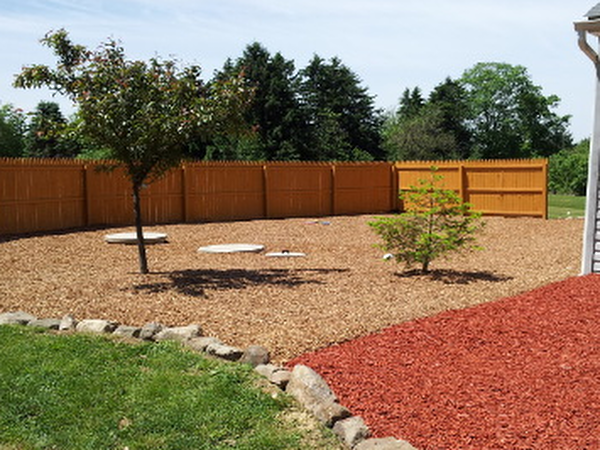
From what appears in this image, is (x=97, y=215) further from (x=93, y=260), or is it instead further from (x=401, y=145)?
(x=401, y=145)

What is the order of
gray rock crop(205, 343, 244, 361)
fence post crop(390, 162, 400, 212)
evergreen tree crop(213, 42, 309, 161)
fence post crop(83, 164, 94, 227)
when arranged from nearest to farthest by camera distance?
gray rock crop(205, 343, 244, 361) < fence post crop(83, 164, 94, 227) < fence post crop(390, 162, 400, 212) < evergreen tree crop(213, 42, 309, 161)

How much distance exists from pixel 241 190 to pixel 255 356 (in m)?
15.5

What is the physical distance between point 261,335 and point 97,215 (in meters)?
12.5

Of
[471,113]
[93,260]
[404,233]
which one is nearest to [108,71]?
[93,260]

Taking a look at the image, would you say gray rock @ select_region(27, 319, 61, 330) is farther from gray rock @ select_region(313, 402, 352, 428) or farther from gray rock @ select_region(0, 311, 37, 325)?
gray rock @ select_region(313, 402, 352, 428)

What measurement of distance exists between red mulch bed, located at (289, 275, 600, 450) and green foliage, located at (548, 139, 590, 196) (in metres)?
29.7

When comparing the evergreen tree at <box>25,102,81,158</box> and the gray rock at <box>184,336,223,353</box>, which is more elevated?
the evergreen tree at <box>25,102,81,158</box>

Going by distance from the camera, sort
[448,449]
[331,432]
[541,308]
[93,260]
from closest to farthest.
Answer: [448,449] < [331,432] < [541,308] < [93,260]

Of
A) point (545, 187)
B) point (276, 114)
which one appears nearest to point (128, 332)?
point (545, 187)

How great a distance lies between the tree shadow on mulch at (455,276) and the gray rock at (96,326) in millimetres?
4398

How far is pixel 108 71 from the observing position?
8570 mm

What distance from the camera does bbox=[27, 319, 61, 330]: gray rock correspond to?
20.1ft

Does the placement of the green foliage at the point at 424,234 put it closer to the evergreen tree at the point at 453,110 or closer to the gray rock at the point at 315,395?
the gray rock at the point at 315,395

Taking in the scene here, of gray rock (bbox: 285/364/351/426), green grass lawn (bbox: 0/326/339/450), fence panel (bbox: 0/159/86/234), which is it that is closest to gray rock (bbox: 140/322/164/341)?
green grass lawn (bbox: 0/326/339/450)
